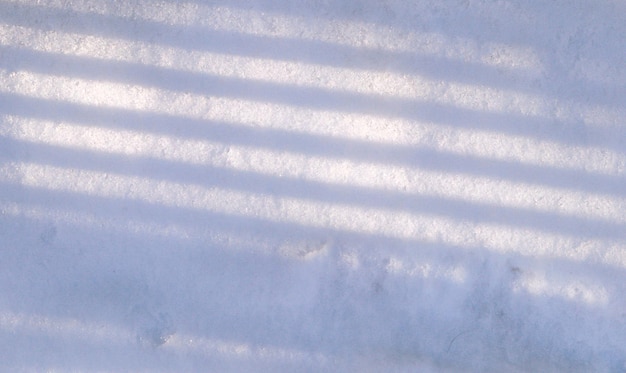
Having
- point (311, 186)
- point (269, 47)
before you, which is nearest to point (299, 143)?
point (311, 186)

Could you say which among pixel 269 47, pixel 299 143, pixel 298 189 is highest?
pixel 269 47

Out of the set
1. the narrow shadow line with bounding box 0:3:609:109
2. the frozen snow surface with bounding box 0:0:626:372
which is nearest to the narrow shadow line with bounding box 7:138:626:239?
the frozen snow surface with bounding box 0:0:626:372

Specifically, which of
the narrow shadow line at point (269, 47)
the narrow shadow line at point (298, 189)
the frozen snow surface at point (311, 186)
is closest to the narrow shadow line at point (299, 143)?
the frozen snow surface at point (311, 186)

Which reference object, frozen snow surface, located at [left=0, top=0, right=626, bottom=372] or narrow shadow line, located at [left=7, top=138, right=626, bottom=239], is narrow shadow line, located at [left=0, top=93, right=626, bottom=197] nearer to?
frozen snow surface, located at [left=0, top=0, right=626, bottom=372]

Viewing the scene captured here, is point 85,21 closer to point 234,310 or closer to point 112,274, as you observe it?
point 112,274

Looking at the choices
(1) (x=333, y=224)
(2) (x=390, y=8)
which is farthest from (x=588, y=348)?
(2) (x=390, y=8)

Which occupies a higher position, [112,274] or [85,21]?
[85,21]

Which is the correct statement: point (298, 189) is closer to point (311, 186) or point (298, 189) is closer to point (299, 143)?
point (311, 186)

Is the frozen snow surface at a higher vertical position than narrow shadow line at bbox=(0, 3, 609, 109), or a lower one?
lower
